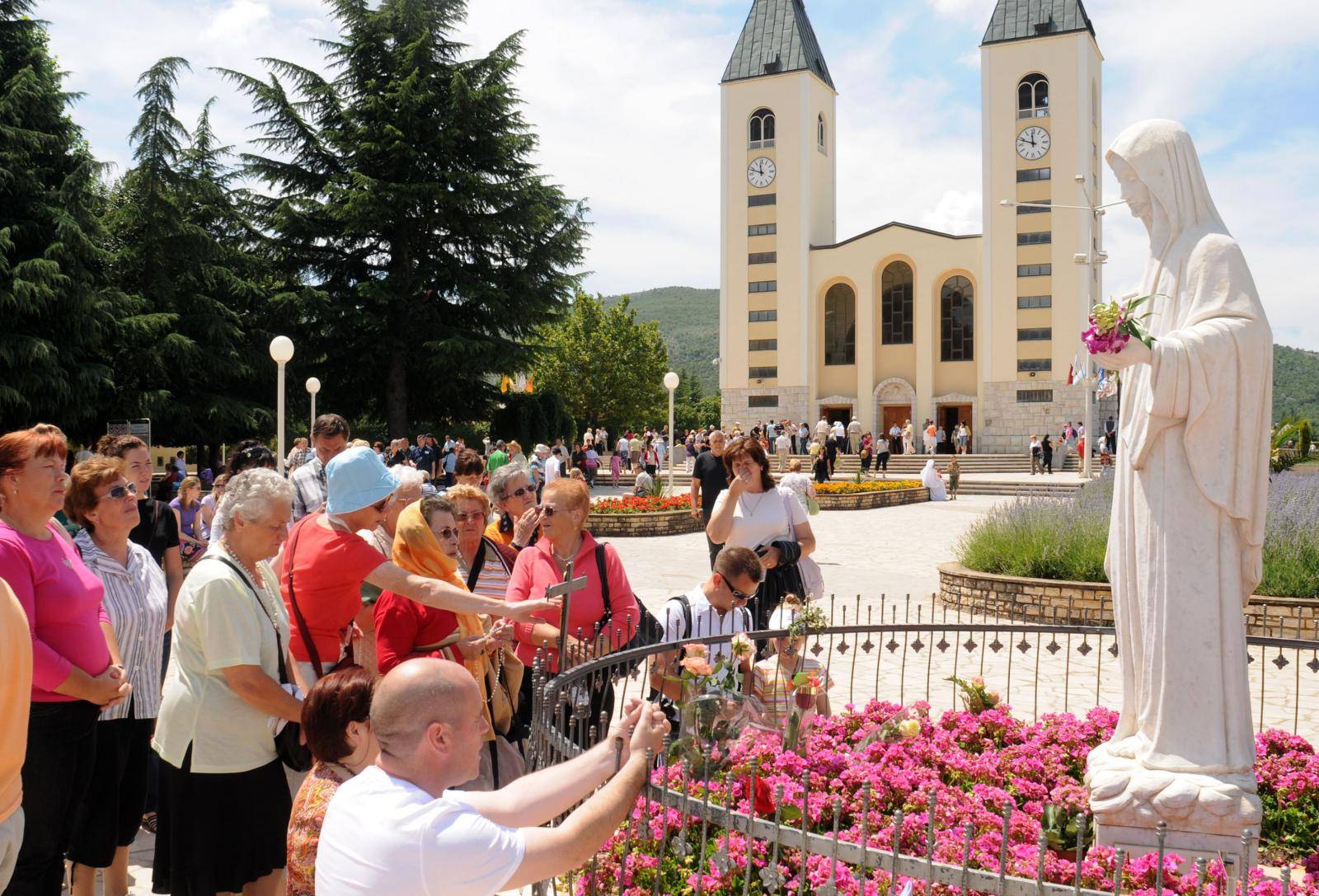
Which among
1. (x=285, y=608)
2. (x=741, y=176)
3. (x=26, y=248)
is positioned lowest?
(x=285, y=608)

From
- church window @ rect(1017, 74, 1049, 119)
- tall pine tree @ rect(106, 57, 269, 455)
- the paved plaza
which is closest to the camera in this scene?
the paved plaza

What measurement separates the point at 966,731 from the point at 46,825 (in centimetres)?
403

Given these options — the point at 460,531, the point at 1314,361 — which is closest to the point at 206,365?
the point at 460,531

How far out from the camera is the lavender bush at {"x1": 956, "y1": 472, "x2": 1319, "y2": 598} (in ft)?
32.8

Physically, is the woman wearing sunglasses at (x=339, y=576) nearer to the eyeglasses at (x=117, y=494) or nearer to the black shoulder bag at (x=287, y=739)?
the black shoulder bag at (x=287, y=739)

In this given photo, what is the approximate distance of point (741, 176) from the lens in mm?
55469

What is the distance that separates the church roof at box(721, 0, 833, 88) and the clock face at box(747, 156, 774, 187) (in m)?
4.46

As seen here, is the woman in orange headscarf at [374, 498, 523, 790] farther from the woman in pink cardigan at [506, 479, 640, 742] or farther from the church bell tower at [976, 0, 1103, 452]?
the church bell tower at [976, 0, 1103, 452]

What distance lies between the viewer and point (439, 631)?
4.44 metres

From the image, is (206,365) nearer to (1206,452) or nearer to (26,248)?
(26,248)

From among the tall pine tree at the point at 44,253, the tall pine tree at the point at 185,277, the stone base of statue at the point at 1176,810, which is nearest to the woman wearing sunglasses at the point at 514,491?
the stone base of statue at the point at 1176,810

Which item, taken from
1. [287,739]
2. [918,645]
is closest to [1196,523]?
[918,645]

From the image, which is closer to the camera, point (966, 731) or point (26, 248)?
point (966, 731)

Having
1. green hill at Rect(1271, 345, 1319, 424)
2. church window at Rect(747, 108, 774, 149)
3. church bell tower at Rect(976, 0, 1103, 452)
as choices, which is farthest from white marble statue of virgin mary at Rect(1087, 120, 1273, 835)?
green hill at Rect(1271, 345, 1319, 424)
